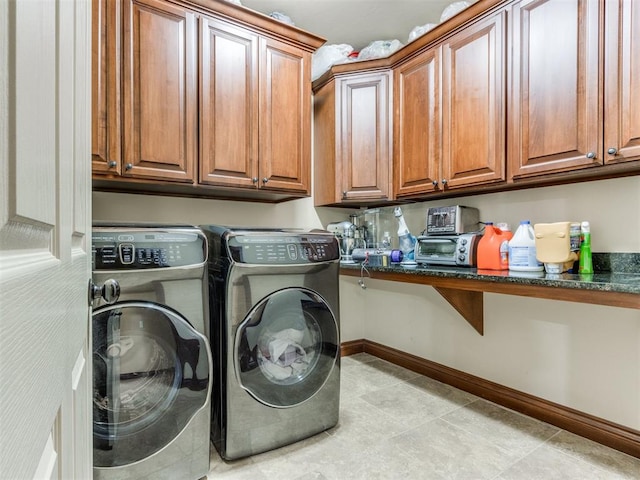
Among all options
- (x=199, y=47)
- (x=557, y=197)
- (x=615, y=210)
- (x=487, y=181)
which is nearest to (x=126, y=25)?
(x=199, y=47)

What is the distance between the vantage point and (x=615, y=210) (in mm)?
1679

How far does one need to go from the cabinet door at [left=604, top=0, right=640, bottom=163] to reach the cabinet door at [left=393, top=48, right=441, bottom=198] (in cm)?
84

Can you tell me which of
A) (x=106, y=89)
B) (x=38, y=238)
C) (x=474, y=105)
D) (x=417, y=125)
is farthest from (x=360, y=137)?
(x=38, y=238)

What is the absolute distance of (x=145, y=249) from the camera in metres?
1.27

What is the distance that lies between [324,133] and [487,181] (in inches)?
50.5

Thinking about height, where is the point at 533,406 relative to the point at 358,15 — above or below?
below

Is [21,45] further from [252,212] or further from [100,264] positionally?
[252,212]

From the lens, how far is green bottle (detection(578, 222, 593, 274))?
1625 mm

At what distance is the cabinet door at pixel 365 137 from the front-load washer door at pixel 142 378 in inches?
62.2

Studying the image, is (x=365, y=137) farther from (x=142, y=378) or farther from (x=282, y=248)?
(x=142, y=378)

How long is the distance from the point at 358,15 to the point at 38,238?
273 centimetres

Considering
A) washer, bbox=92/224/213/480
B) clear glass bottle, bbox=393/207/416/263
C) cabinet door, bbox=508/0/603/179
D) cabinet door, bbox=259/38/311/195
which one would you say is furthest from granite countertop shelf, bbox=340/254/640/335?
washer, bbox=92/224/213/480

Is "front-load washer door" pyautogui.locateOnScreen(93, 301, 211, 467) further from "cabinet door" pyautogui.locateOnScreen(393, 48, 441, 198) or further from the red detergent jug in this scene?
"cabinet door" pyautogui.locateOnScreen(393, 48, 441, 198)

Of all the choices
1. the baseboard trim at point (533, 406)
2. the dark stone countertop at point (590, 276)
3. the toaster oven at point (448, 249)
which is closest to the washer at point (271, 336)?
the dark stone countertop at point (590, 276)
